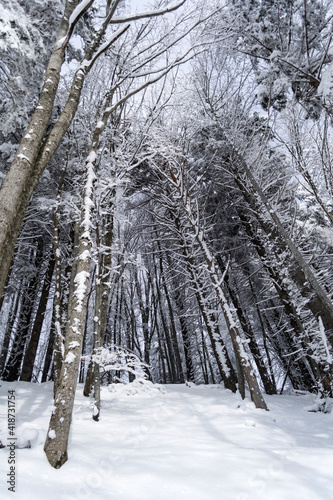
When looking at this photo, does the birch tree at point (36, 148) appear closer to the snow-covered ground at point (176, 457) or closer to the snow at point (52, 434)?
the snow at point (52, 434)

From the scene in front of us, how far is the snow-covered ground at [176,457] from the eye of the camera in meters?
2.11

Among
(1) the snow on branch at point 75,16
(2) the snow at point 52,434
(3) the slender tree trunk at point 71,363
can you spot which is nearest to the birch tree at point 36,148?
(1) the snow on branch at point 75,16

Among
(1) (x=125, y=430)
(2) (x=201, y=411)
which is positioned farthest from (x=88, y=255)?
(2) (x=201, y=411)

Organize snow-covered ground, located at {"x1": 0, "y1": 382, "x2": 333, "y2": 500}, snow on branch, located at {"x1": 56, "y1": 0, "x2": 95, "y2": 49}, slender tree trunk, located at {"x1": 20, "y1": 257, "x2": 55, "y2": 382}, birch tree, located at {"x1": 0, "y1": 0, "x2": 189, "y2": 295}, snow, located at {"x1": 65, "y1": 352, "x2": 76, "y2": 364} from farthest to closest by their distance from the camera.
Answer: slender tree trunk, located at {"x1": 20, "y1": 257, "x2": 55, "y2": 382} < snow on branch, located at {"x1": 56, "y1": 0, "x2": 95, "y2": 49} < snow, located at {"x1": 65, "y1": 352, "x2": 76, "y2": 364} < birch tree, located at {"x1": 0, "y1": 0, "x2": 189, "y2": 295} < snow-covered ground, located at {"x1": 0, "y1": 382, "x2": 333, "y2": 500}

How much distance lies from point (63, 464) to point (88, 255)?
89.2 inches

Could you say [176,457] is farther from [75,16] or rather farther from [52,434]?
[75,16]

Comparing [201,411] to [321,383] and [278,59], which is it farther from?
[278,59]

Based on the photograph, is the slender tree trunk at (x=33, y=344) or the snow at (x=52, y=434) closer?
the snow at (x=52, y=434)

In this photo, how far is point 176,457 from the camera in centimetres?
291

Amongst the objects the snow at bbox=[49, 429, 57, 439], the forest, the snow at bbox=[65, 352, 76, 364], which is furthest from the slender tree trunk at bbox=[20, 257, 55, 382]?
the snow at bbox=[49, 429, 57, 439]

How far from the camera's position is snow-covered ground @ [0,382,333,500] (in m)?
2.11

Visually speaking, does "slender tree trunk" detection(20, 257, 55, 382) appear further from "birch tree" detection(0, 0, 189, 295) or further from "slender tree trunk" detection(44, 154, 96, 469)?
"birch tree" detection(0, 0, 189, 295)

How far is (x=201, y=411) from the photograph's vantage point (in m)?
5.66

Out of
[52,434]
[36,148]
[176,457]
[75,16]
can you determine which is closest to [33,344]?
[52,434]
